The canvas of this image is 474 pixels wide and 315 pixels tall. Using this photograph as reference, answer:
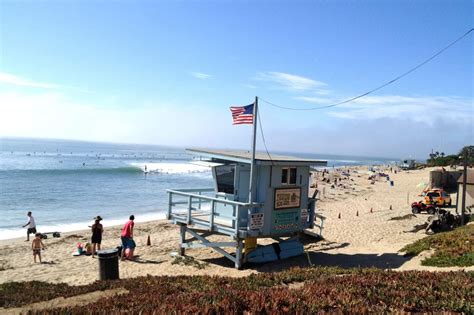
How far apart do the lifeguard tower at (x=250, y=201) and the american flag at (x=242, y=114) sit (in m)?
1.19

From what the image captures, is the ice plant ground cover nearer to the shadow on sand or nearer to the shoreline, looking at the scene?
the shadow on sand

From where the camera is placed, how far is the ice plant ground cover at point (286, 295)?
17.9 feet

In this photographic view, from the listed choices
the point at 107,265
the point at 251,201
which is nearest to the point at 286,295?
the point at 107,265

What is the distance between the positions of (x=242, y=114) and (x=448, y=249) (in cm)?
772

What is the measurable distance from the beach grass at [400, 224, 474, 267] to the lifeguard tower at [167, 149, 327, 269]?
3935mm

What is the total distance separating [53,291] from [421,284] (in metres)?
6.98

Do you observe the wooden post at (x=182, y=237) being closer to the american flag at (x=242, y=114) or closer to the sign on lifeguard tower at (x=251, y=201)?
the sign on lifeguard tower at (x=251, y=201)

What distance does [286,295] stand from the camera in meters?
6.05

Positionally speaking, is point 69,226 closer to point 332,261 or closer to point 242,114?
point 242,114

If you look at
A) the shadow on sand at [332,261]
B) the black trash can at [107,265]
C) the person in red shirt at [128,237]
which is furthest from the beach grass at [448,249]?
the person in red shirt at [128,237]

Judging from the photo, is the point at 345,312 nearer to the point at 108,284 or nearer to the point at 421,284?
the point at 421,284

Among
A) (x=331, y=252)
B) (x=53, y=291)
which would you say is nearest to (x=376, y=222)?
(x=331, y=252)

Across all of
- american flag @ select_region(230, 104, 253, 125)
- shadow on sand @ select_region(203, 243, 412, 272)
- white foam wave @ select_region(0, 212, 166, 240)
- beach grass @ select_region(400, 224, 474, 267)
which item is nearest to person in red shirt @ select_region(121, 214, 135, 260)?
shadow on sand @ select_region(203, 243, 412, 272)

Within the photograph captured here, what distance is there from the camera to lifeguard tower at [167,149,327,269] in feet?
45.5
